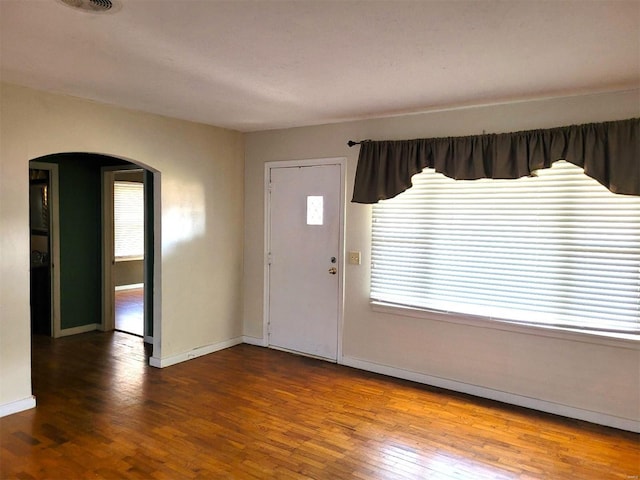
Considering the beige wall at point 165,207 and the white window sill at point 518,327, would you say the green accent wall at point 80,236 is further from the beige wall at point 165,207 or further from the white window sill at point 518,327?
the white window sill at point 518,327

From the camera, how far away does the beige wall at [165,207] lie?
336cm

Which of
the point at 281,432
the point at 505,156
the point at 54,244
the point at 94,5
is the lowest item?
the point at 281,432

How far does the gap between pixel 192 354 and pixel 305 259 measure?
1.53 m

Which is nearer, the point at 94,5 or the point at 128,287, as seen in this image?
the point at 94,5

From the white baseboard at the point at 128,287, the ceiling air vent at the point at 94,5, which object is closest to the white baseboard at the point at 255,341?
the ceiling air vent at the point at 94,5

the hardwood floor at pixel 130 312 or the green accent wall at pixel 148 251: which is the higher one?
the green accent wall at pixel 148 251

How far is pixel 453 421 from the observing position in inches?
134

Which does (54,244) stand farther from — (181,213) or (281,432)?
(281,432)

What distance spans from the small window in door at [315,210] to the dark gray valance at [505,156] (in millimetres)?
475

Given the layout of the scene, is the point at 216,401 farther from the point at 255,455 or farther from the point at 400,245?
the point at 400,245

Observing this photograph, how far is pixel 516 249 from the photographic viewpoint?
146 inches

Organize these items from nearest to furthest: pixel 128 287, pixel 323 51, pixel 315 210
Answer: pixel 323 51 < pixel 315 210 < pixel 128 287

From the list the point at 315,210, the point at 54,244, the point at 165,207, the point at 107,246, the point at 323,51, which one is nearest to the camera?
the point at 323,51

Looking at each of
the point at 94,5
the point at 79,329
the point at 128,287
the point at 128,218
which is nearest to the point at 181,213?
the point at 79,329
